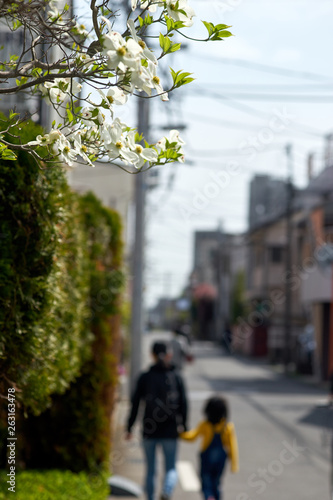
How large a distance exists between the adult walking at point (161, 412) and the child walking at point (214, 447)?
1.26ft

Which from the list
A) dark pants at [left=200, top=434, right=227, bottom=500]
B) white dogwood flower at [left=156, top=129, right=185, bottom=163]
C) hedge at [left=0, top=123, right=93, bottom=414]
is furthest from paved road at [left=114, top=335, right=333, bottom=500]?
white dogwood flower at [left=156, top=129, right=185, bottom=163]

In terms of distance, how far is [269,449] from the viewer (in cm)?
1412

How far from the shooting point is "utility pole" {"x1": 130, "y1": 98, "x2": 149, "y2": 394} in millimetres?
15477

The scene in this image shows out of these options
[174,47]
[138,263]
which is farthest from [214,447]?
[138,263]

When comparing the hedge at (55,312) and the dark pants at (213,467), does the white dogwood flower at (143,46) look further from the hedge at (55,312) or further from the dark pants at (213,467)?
the dark pants at (213,467)

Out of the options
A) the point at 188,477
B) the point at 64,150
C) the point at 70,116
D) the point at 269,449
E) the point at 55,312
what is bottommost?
the point at 269,449

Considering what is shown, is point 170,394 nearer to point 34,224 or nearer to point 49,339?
point 49,339

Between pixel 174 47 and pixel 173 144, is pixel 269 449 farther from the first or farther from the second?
pixel 174 47

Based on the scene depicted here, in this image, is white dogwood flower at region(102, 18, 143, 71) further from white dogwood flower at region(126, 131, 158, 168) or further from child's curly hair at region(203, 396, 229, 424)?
child's curly hair at region(203, 396, 229, 424)

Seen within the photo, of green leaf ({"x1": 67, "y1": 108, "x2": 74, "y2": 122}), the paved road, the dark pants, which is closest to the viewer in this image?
green leaf ({"x1": 67, "y1": 108, "x2": 74, "y2": 122})

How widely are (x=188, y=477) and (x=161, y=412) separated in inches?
144

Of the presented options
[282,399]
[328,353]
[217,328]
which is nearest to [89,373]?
[282,399]

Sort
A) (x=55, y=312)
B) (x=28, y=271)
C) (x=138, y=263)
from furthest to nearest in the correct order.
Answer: (x=138, y=263) → (x=55, y=312) → (x=28, y=271)

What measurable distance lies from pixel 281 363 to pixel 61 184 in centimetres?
4370
